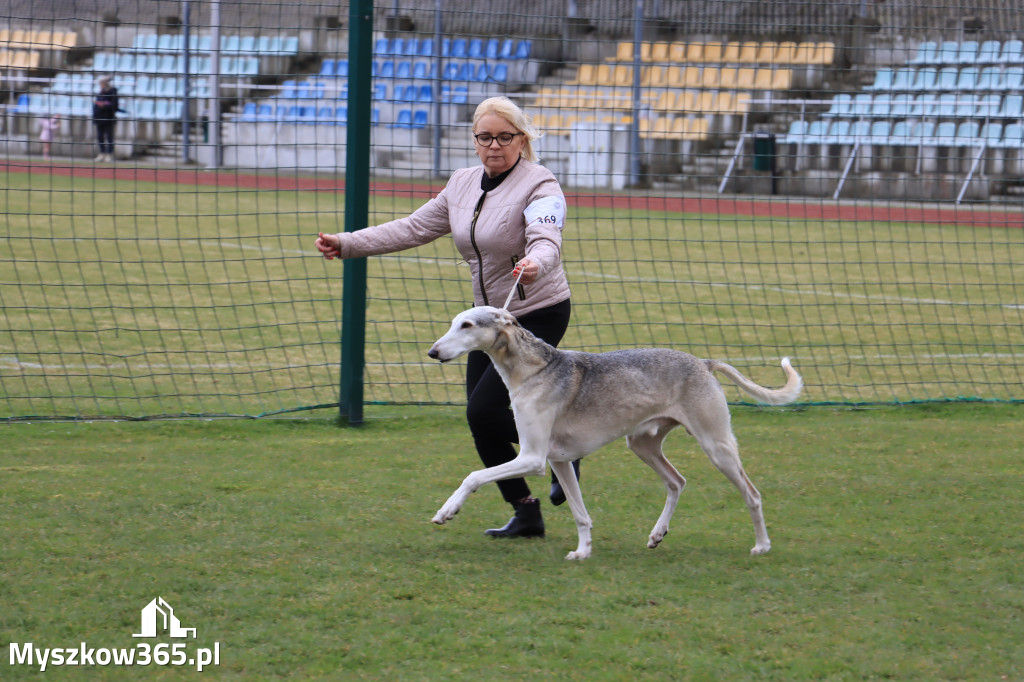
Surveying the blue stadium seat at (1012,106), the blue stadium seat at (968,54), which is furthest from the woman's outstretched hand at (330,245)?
the blue stadium seat at (1012,106)

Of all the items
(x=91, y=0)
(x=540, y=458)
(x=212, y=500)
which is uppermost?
(x=91, y=0)

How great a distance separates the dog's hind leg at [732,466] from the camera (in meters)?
5.29

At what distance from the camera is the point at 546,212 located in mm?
5266

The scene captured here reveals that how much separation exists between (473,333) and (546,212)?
28.7 inches

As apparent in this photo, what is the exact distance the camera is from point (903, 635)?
4375 mm

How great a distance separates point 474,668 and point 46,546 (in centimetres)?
235

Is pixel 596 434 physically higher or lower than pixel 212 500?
higher

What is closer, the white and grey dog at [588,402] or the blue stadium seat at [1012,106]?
the white and grey dog at [588,402]

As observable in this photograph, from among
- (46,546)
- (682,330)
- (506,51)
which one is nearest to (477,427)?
(46,546)

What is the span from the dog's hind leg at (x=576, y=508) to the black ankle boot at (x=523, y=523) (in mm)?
254

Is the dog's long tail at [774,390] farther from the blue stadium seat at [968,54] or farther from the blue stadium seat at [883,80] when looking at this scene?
the blue stadium seat at [883,80]

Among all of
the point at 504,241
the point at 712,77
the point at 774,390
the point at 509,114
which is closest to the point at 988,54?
the point at 712,77

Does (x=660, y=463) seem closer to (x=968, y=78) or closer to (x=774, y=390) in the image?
(x=774, y=390)

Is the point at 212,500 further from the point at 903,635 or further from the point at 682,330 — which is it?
the point at 682,330
